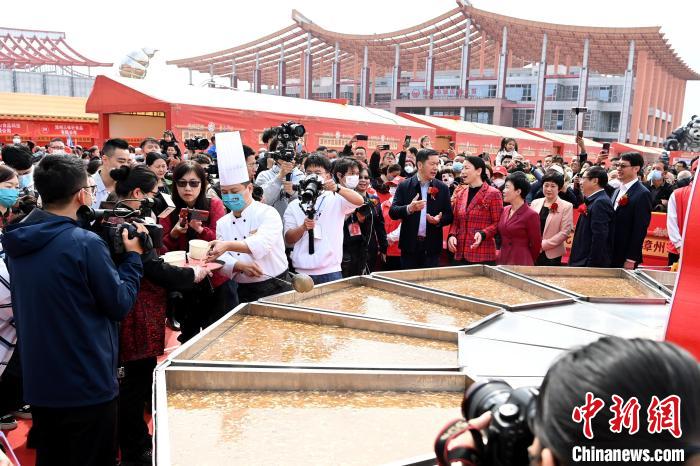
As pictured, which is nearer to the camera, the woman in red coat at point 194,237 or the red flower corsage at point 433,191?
the woman in red coat at point 194,237

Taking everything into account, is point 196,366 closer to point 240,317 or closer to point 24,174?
point 240,317

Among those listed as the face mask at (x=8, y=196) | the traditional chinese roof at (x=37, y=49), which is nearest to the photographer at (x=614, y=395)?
the face mask at (x=8, y=196)

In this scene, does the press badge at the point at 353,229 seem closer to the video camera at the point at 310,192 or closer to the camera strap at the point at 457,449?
the video camera at the point at 310,192

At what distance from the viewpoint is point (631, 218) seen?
4176mm

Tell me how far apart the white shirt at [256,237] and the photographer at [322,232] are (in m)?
0.45

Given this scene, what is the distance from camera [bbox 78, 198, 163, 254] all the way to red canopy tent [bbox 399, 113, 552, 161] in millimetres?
15480

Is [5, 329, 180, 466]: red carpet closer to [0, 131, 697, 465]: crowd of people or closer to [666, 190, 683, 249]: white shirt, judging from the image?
[0, 131, 697, 465]: crowd of people

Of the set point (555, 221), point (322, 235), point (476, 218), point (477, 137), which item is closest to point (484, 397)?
point (322, 235)

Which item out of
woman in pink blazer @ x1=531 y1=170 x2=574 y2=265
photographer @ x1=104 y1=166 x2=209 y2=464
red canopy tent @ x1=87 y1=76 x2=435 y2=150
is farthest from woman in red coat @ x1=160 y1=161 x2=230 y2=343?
red canopy tent @ x1=87 y1=76 x2=435 y2=150

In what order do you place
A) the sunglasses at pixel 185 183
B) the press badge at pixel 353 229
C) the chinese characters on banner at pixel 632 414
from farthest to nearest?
the press badge at pixel 353 229 → the sunglasses at pixel 185 183 → the chinese characters on banner at pixel 632 414

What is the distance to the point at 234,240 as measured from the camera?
8.86ft

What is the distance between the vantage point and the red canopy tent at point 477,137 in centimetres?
1712

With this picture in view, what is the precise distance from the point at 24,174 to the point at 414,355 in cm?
428

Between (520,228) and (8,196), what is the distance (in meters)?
3.21
